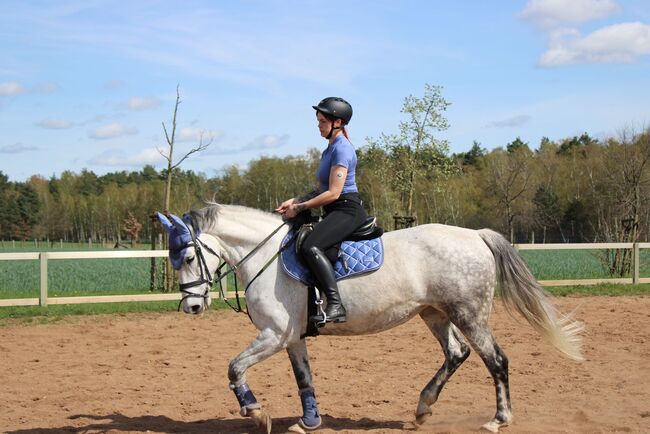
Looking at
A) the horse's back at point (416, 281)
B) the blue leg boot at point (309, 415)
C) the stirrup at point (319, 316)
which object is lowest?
the blue leg boot at point (309, 415)

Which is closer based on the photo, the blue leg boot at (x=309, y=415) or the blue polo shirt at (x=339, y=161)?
the blue polo shirt at (x=339, y=161)

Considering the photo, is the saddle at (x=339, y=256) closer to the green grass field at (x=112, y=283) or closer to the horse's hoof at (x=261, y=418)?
the horse's hoof at (x=261, y=418)

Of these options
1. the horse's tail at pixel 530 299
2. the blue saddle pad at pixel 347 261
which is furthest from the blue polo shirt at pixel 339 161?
the horse's tail at pixel 530 299

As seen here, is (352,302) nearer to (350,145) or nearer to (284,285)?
(284,285)

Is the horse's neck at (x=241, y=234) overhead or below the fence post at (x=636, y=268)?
overhead

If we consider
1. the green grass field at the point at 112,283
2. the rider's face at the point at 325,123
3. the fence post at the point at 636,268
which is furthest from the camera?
the fence post at the point at 636,268

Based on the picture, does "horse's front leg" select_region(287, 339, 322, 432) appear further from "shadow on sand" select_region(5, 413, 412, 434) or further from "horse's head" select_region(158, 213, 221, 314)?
"horse's head" select_region(158, 213, 221, 314)

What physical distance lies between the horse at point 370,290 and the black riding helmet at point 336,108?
3.62 ft

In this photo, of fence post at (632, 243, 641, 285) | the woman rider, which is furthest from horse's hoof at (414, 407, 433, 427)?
fence post at (632, 243, 641, 285)

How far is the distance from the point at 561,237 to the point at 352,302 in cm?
5574

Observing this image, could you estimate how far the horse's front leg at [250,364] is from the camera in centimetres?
536

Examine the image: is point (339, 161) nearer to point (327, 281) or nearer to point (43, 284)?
point (327, 281)

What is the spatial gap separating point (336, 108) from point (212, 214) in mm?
1440

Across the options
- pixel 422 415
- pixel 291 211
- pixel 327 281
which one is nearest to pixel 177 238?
pixel 291 211
